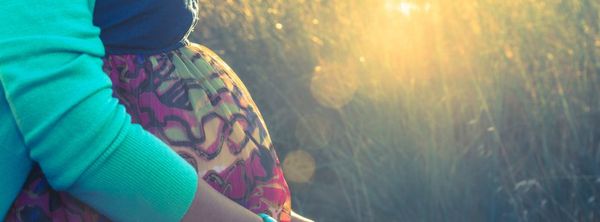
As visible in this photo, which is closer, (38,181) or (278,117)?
(38,181)

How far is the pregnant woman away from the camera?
106 cm

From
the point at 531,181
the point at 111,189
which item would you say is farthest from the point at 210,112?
the point at 531,181

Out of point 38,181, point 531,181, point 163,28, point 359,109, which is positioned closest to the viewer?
point 38,181

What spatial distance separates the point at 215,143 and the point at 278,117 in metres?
2.33

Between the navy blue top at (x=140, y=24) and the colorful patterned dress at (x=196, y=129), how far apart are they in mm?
17

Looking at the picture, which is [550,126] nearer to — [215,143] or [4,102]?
[215,143]

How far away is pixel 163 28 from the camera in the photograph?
→ 1266 millimetres

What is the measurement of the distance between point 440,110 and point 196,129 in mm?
2204

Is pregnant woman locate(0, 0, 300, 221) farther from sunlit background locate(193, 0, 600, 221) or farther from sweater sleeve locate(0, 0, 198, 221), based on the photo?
sunlit background locate(193, 0, 600, 221)

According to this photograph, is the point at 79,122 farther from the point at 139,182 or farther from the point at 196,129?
the point at 196,129

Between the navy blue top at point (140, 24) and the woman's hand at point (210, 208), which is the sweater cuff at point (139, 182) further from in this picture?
A: the navy blue top at point (140, 24)

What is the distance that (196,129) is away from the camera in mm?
1259

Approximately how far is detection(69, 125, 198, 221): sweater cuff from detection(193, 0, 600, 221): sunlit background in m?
2.23

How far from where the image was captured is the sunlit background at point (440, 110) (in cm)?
327
